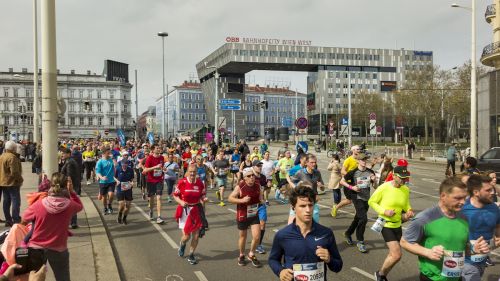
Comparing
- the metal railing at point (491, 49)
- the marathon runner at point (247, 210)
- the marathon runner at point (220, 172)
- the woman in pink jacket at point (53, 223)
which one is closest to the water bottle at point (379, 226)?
the marathon runner at point (247, 210)

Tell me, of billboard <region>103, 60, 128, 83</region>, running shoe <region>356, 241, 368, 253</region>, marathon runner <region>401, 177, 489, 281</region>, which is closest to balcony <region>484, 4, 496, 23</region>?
running shoe <region>356, 241, 368, 253</region>

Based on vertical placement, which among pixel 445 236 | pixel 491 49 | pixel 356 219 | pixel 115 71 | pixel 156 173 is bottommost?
pixel 356 219

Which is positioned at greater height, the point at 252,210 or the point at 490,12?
the point at 490,12

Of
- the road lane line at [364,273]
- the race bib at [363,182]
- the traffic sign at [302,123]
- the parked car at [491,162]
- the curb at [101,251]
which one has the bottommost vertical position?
the road lane line at [364,273]

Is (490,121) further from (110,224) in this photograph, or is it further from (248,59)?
(248,59)

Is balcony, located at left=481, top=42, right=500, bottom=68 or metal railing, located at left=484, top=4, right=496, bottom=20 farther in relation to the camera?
metal railing, located at left=484, top=4, right=496, bottom=20

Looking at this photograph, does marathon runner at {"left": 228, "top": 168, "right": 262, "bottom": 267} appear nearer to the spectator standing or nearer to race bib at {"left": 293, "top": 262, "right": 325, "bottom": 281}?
race bib at {"left": 293, "top": 262, "right": 325, "bottom": 281}

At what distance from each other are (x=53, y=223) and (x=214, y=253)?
12.4 ft

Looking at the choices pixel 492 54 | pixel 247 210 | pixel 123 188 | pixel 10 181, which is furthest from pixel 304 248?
pixel 492 54

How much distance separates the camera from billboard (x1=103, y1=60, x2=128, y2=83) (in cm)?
12669

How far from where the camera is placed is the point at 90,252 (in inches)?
304

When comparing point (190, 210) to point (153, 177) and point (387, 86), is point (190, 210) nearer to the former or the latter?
point (153, 177)

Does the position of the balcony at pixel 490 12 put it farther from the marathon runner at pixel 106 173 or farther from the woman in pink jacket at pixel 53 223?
the woman in pink jacket at pixel 53 223

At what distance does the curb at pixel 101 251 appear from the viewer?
21.7 ft
